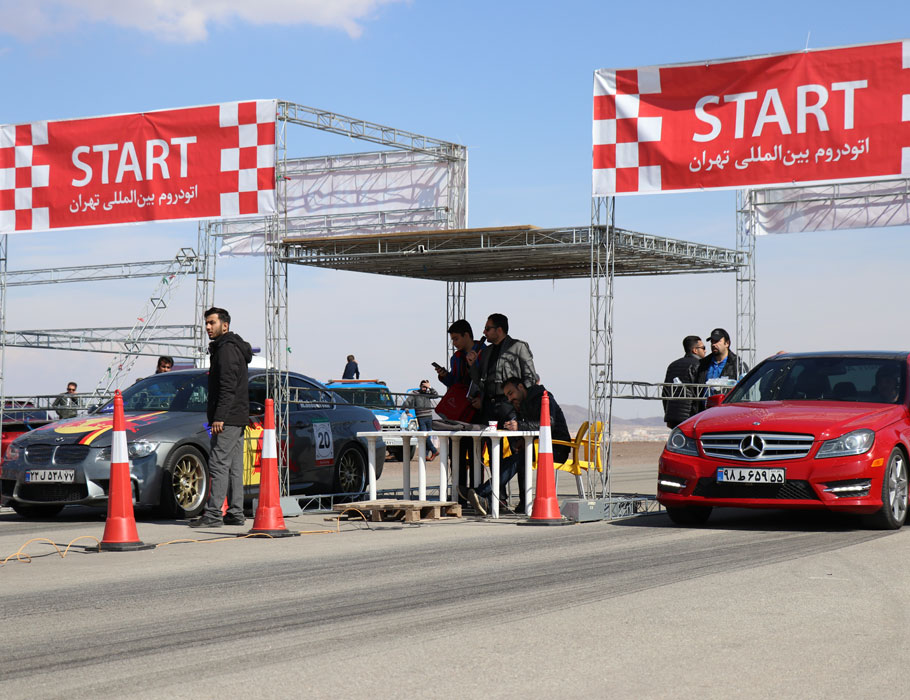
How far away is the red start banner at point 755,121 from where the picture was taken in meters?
12.3

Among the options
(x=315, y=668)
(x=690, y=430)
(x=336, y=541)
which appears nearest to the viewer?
(x=315, y=668)

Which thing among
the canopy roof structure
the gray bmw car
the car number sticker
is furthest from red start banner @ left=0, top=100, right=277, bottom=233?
the car number sticker

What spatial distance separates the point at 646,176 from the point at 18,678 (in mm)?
9423

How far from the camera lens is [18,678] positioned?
16.3 feet

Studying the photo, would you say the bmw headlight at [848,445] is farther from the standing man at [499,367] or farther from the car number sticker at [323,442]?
the car number sticker at [323,442]

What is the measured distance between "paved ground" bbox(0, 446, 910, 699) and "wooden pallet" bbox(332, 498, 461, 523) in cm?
197

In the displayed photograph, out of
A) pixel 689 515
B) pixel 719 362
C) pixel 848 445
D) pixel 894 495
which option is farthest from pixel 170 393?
pixel 894 495

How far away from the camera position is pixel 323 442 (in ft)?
48.5

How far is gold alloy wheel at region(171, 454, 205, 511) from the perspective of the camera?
12.9 meters

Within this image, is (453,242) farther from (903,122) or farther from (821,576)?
(821,576)

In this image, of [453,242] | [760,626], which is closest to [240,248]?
[453,242]

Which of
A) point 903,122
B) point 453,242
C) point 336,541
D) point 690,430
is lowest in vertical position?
point 336,541

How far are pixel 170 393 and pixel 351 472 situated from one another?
8.60ft

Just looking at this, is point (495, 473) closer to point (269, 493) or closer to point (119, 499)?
point (269, 493)
